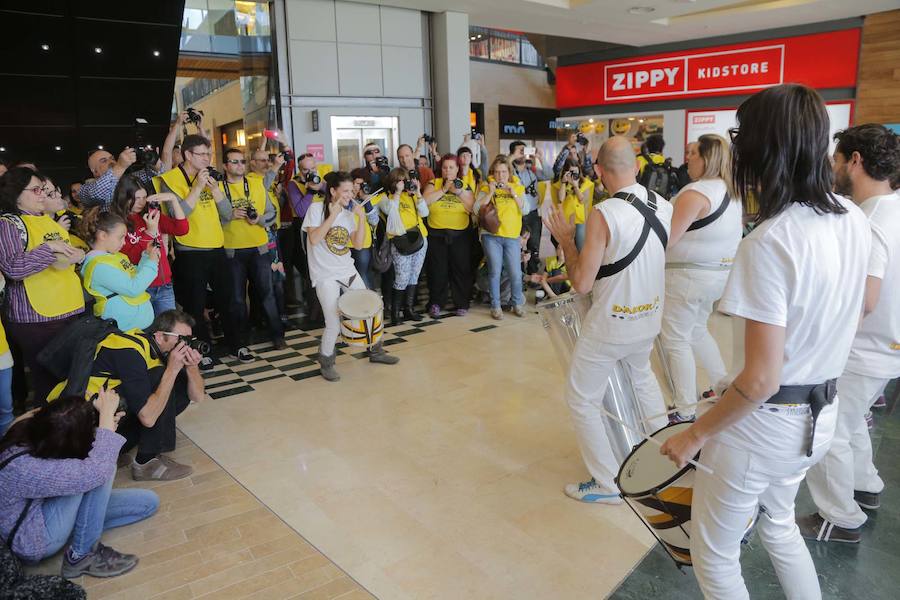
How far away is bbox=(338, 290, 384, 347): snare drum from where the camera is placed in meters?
4.64

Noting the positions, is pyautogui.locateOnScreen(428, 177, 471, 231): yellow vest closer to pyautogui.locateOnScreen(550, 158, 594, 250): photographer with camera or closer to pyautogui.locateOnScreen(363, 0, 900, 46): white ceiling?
pyautogui.locateOnScreen(550, 158, 594, 250): photographer with camera

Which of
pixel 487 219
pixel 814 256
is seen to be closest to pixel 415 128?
pixel 487 219

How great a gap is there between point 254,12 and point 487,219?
4.76 metres

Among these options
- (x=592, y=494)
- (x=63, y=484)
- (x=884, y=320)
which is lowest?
(x=592, y=494)

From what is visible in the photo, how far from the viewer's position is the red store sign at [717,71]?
10.4 meters

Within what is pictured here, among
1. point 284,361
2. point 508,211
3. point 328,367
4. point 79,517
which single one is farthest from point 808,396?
point 508,211

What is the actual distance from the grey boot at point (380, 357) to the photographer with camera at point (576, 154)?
3273 millimetres

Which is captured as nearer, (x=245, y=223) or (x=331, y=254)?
(x=331, y=254)

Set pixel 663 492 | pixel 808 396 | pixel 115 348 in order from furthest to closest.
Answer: pixel 115 348, pixel 663 492, pixel 808 396

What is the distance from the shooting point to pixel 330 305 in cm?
482

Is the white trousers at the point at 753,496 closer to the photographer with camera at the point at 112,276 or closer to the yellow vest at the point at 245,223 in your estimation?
the photographer with camera at the point at 112,276

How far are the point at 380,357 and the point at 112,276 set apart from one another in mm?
2289

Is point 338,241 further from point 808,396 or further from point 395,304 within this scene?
point 808,396

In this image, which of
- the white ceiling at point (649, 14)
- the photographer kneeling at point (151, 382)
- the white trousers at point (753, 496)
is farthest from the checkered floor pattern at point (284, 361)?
the white ceiling at point (649, 14)
